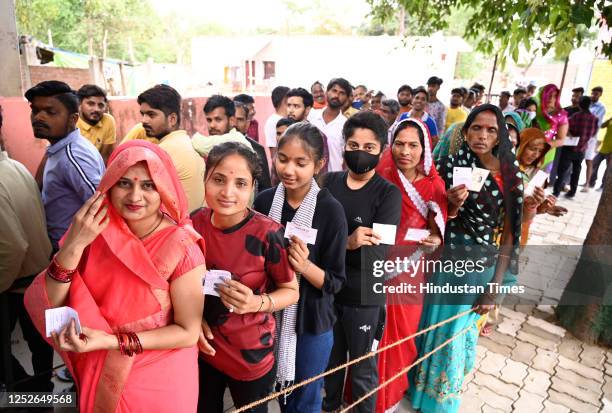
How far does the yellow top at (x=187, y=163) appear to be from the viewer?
306 centimetres

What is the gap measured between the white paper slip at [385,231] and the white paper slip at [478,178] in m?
0.70

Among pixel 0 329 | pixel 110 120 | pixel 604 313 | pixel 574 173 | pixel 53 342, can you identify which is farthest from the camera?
pixel 574 173

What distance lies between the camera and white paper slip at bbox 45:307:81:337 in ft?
4.21

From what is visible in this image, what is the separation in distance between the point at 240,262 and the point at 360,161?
971mm

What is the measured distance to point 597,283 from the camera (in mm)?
3938

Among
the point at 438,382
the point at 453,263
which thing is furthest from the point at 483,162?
the point at 438,382

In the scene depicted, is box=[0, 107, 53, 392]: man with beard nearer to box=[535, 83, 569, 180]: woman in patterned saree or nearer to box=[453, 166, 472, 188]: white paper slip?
box=[453, 166, 472, 188]: white paper slip

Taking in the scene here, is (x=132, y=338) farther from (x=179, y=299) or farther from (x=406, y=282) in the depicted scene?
(x=406, y=282)

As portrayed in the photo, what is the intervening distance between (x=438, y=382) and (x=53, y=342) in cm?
237

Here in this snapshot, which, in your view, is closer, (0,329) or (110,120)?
Result: (0,329)

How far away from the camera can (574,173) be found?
8.67 m

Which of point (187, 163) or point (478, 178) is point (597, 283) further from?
point (187, 163)

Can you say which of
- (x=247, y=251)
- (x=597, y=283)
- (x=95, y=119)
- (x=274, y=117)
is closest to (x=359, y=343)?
(x=247, y=251)

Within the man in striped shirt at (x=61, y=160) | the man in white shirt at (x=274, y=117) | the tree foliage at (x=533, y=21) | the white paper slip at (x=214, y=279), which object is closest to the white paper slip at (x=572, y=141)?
the tree foliage at (x=533, y=21)
